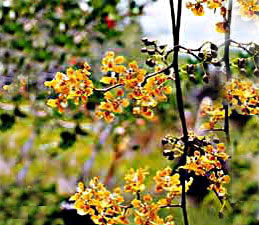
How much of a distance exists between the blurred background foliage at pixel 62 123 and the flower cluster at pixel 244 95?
0.38 metres

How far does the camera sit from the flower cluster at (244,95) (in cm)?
69

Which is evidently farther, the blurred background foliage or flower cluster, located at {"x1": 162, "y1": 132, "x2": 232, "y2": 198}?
the blurred background foliage

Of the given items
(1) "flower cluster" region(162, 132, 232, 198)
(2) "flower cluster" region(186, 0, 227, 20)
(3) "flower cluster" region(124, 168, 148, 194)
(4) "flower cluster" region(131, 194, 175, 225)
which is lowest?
(4) "flower cluster" region(131, 194, 175, 225)

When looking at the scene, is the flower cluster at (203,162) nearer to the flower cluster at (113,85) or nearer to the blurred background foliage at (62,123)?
the flower cluster at (113,85)

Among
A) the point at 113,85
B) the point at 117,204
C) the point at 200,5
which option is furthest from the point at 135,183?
the point at 200,5

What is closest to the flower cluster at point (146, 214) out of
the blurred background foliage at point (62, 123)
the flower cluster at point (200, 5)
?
the flower cluster at point (200, 5)

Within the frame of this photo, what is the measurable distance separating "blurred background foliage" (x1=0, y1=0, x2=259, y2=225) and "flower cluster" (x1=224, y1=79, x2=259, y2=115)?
38cm

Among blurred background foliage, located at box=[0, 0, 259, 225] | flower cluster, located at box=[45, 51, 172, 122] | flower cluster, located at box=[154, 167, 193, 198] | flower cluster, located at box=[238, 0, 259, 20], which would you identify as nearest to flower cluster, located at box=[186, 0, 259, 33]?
flower cluster, located at box=[238, 0, 259, 20]

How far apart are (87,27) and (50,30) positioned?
13 cm

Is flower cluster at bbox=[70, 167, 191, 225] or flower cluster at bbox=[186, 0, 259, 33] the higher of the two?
flower cluster at bbox=[186, 0, 259, 33]

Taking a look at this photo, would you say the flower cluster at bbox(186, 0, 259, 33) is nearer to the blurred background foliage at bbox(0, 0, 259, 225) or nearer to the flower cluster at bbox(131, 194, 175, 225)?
the flower cluster at bbox(131, 194, 175, 225)

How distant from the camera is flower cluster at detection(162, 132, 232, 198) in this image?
653 mm

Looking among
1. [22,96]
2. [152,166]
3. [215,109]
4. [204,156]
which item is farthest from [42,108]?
[204,156]

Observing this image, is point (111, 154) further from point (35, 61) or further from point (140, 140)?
point (35, 61)
